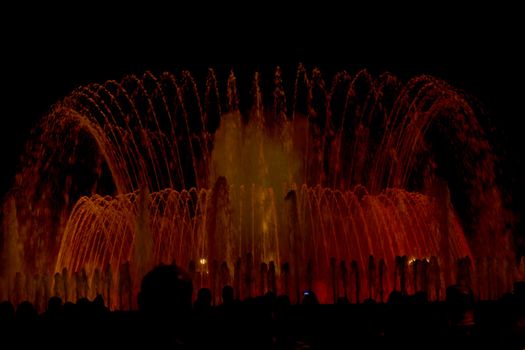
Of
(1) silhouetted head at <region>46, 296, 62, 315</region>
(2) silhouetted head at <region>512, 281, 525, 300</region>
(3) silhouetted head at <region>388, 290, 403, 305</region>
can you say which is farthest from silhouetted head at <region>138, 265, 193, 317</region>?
(2) silhouetted head at <region>512, 281, 525, 300</region>

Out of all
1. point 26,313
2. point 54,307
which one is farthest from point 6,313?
point 54,307

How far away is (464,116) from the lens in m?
28.9

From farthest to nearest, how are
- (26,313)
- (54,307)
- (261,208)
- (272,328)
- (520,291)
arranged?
(261,208) < (54,307) < (520,291) < (26,313) < (272,328)

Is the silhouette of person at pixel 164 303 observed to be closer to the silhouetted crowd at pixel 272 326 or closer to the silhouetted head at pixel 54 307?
the silhouetted crowd at pixel 272 326

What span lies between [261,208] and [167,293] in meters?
20.8

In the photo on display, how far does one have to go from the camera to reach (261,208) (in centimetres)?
2472

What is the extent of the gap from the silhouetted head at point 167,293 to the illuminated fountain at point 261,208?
538 inches

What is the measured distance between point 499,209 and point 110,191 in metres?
27.0

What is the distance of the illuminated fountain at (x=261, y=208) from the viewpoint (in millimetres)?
19531

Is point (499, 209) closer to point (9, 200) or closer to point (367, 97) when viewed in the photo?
point (367, 97)

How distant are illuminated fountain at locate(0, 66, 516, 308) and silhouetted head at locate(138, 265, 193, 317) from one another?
538 inches

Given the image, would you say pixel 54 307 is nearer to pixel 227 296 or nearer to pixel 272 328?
pixel 227 296

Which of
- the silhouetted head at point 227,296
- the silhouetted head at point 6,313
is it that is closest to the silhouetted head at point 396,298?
the silhouetted head at point 227,296

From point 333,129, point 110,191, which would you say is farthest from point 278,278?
point 110,191
